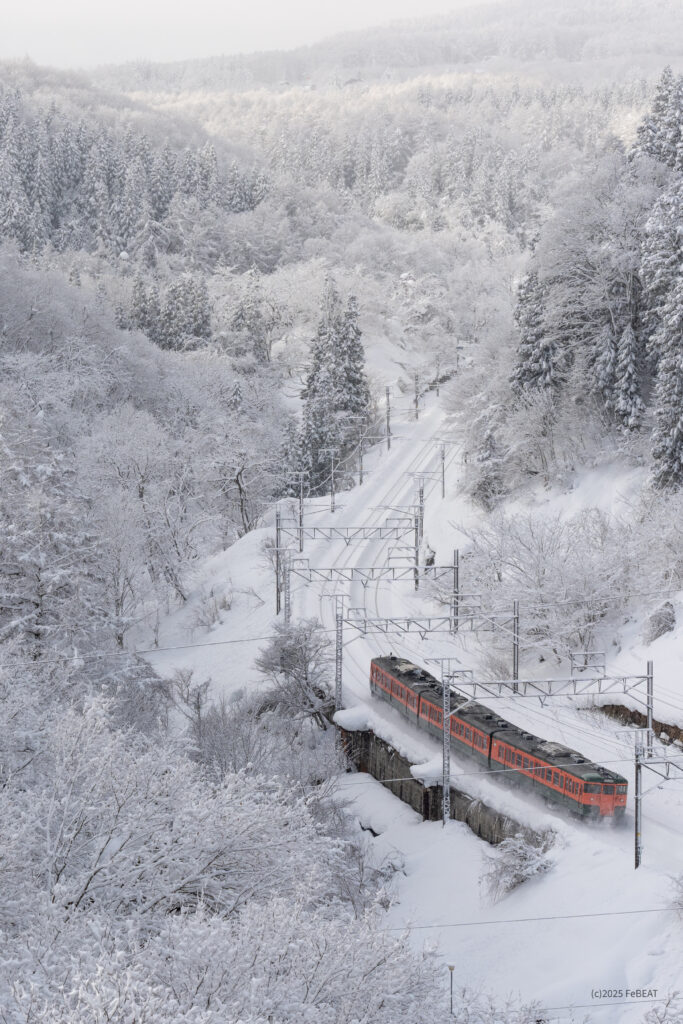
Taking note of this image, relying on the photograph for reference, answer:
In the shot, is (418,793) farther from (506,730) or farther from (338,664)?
(338,664)

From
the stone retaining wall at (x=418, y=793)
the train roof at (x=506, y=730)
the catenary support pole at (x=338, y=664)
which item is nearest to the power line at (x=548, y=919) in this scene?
the stone retaining wall at (x=418, y=793)

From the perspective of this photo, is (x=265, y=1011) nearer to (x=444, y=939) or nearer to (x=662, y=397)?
(x=444, y=939)

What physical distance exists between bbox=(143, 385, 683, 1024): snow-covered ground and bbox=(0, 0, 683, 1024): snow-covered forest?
0.18 m

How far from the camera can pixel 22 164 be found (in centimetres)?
10356

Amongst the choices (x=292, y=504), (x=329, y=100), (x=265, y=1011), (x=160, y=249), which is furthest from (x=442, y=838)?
(x=329, y=100)

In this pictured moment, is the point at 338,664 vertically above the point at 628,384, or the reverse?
the point at 628,384

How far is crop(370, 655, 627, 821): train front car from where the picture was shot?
2406 cm

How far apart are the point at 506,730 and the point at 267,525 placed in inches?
1058

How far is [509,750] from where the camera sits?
26859 millimetres

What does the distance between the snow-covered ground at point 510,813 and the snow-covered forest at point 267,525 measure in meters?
0.18

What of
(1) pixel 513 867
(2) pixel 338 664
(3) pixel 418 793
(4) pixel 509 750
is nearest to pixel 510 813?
(4) pixel 509 750

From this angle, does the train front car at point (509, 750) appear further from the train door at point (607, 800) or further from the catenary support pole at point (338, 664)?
the catenary support pole at point (338, 664)

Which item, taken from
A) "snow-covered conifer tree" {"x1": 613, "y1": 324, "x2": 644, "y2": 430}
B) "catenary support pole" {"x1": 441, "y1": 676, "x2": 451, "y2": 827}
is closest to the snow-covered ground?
"catenary support pole" {"x1": 441, "y1": 676, "x2": 451, "y2": 827}

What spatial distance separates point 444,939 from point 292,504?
32054 mm
